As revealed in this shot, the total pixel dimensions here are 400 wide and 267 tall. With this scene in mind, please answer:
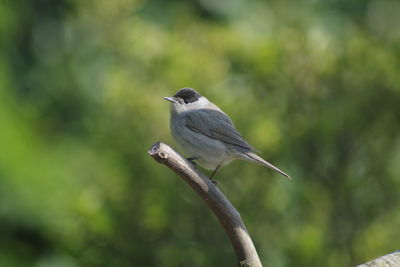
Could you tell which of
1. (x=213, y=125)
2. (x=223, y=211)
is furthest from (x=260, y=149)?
(x=223, y=211)

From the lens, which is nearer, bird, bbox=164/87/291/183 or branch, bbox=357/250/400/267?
branch, bbox=357/250/400/267

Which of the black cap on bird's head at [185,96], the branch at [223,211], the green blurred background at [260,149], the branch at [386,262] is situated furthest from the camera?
the green blurred background at [260,149]

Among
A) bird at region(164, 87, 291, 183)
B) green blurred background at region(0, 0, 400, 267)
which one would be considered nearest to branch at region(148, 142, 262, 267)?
bird at region(164, 87, 291, 183)

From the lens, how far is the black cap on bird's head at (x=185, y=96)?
4383 mm

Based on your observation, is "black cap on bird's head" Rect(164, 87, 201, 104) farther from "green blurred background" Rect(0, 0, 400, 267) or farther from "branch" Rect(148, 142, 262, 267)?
"branch" Rect(148, 142, 262, 267)

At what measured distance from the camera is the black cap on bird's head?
4.38m

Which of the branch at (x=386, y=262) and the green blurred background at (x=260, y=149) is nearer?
the branch at (x=386, y=262)

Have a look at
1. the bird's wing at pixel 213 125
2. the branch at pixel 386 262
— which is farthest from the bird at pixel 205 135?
the branch at pixel 386 262

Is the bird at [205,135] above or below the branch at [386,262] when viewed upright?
below

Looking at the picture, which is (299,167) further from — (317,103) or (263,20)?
(263,20)

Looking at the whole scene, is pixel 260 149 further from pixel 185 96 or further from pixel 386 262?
pixel 386 262

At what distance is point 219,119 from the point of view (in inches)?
169

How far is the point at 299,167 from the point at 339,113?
1.45 feet

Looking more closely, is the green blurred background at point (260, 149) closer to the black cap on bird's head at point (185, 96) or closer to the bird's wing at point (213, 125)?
the black cap on bird's head at point (185, 96)
